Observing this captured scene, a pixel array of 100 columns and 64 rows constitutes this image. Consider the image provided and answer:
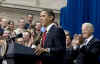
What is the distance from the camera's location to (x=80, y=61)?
7.26 metres

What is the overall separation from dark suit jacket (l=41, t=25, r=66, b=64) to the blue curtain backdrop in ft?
9.56

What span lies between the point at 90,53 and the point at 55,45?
832mm

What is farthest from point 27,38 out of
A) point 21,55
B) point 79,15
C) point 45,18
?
point 21,55

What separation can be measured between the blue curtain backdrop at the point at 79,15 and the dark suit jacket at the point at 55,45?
291cm

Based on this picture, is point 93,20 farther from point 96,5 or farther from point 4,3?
point 4,3

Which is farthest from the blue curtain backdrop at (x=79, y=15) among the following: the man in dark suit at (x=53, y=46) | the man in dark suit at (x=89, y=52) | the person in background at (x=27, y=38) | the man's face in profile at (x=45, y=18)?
the man in dark suit at (x=53, y=46)

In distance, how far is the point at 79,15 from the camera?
10367mm

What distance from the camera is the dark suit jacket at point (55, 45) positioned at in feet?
20.7

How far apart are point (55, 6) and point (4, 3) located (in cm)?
181

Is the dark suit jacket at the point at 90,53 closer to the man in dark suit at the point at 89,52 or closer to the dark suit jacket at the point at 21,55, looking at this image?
the man in dark suit at the point at 89,52

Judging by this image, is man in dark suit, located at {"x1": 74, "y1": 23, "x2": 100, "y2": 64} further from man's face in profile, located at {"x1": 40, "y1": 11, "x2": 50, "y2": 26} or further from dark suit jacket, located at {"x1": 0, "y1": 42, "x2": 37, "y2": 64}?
dark suit jacket, located at {"x1": 0, "y1": 42, "x2": 37, "y2": 64}

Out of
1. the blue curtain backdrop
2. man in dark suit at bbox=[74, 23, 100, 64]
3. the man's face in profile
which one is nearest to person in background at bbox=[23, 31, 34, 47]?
the blue curtain backdrop

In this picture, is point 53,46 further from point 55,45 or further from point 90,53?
point 90,53

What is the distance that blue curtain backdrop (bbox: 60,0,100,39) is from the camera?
958cm
